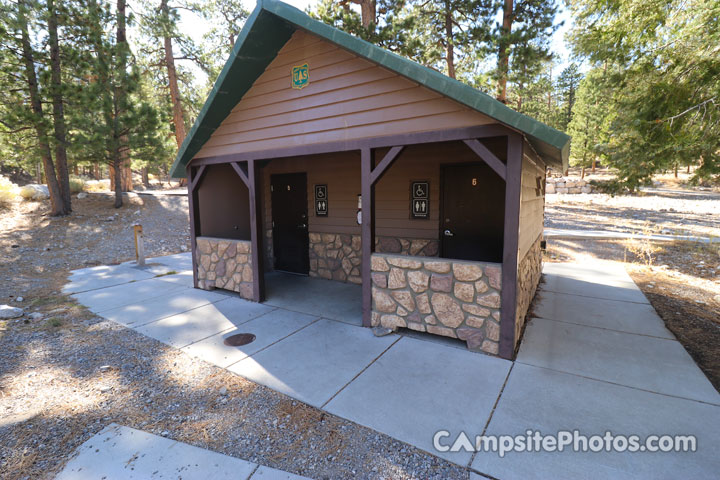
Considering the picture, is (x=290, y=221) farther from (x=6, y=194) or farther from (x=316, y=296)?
(x=6, y=194)

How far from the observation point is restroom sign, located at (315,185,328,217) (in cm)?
715

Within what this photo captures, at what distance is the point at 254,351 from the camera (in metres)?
4.08

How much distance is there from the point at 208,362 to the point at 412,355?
231cm

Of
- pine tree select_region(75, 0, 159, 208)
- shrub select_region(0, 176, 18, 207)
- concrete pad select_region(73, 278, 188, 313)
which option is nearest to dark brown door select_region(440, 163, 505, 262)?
concrete pad select_region(73, 278, 188, 313)

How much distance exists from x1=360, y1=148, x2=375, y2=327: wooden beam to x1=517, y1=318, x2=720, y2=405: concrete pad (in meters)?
1.95

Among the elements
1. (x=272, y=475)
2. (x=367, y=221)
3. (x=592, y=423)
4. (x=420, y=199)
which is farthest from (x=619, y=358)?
(x=272, y=475)

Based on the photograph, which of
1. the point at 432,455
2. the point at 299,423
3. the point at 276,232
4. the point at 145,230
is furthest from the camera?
the point at 145,230

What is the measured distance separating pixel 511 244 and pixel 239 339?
350 cm

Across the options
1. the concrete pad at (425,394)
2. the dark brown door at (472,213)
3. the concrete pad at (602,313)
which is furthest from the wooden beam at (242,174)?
the concrete pad at (602,313)

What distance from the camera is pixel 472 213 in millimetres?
5648

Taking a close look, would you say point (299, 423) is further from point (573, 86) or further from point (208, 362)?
point (573, 86)

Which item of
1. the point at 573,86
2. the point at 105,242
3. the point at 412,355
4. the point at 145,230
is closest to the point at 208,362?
the point at 412,355

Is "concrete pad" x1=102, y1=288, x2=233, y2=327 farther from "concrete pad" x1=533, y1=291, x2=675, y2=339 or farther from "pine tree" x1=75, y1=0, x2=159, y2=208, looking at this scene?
"pine tree" x1=75, y1=0, x2=159, y2=208

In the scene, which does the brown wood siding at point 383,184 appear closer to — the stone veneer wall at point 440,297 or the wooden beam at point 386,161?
the wooden beam at point 386,161
